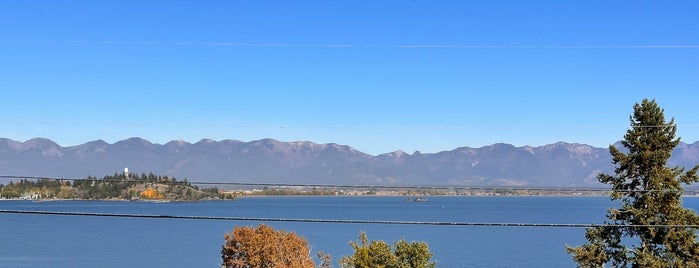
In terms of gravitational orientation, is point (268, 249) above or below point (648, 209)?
below

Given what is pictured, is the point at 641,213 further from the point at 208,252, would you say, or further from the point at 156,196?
the point at 156,196

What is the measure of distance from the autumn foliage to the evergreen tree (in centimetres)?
1701

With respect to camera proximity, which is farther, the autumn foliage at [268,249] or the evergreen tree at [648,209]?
the autumn foliage at [268,249]

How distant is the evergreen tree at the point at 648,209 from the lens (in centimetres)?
2217

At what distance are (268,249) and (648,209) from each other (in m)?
20.4

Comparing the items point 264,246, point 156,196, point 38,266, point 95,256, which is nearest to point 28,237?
point 95,256

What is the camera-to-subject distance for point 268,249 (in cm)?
3841

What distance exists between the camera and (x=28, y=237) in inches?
4099

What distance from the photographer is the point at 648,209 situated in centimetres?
2278

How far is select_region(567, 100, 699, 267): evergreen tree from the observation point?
22.2 meters

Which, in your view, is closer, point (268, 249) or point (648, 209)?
point (648, 209)

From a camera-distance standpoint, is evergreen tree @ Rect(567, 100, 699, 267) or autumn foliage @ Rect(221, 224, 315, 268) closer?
evergreen tree @ Rect(567, 100, 699, 267)

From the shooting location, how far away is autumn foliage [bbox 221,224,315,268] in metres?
38.1

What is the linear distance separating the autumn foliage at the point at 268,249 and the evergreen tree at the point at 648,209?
17.0 m
